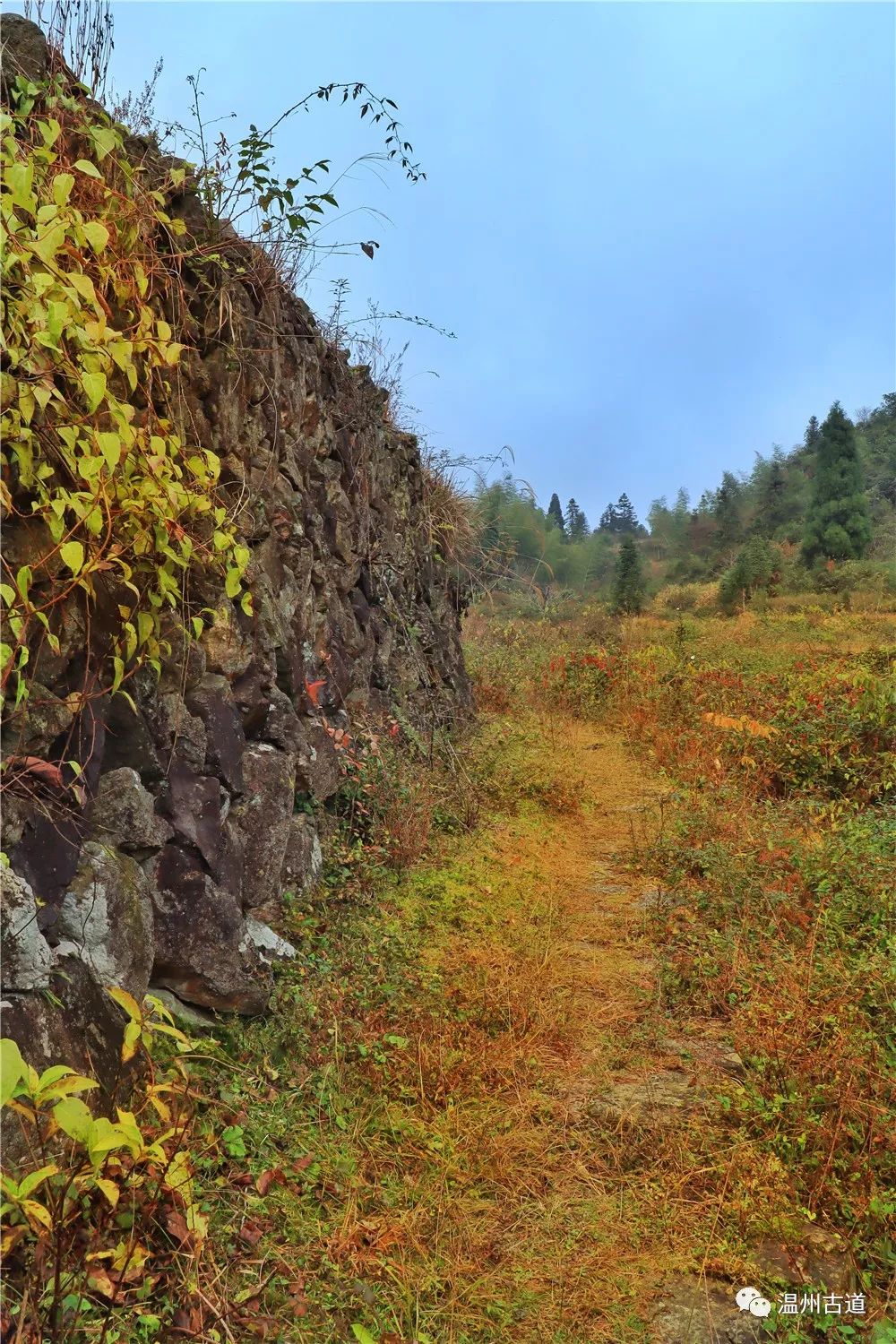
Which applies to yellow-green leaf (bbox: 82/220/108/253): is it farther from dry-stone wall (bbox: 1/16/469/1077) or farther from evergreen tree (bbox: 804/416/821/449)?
evergreen tree (bbox: 804/416/821/449)

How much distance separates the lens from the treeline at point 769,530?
1625cm

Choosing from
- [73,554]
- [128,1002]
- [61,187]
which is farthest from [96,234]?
[128,1002]

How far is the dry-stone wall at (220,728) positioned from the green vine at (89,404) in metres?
0.12

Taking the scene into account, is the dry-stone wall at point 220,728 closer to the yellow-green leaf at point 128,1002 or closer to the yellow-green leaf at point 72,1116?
the yellow-green leaf at point 128,1002

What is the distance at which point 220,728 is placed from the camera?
10.6 ft

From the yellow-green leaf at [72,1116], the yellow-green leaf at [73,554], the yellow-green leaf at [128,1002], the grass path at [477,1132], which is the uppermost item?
the yellow-green leaf at [73,554]

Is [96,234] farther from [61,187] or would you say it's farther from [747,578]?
[747,578]

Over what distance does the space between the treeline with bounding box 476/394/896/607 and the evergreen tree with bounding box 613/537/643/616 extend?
0.32ft

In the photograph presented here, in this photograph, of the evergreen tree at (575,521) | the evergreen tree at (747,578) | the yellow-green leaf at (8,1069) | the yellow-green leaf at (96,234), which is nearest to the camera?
the yellow-green leaf at (8,1069)

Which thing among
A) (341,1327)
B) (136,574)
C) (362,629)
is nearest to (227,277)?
(136,574)

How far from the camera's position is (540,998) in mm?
3557

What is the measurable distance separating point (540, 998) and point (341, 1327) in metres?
1.73

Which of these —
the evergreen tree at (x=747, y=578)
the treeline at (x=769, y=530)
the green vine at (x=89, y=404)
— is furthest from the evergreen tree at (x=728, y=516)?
the green vine at (x=89, y=404)

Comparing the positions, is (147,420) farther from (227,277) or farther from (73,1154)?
(73,1154)
